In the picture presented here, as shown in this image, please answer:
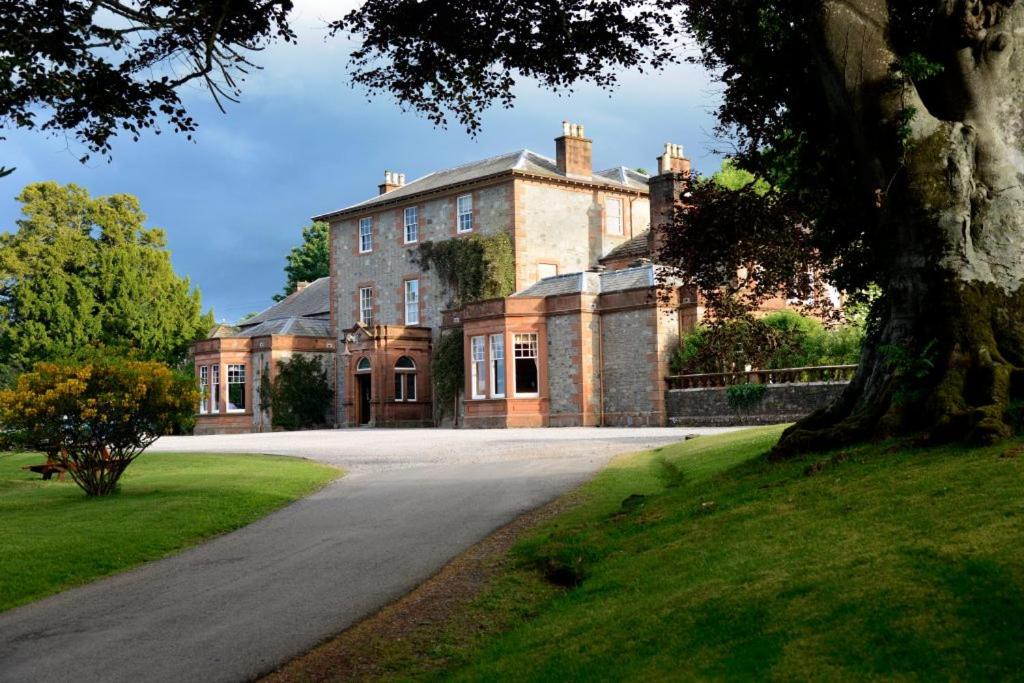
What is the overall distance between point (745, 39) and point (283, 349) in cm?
4020

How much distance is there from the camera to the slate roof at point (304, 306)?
5619cm

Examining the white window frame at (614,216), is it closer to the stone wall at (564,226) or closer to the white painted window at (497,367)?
the stone wall at (564,226)

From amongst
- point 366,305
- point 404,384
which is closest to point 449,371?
point 404,384

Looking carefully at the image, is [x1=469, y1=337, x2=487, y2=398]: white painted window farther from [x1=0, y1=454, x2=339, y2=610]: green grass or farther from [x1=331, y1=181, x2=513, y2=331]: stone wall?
[x1=0, y1=454, x2=339, y2=610]: green grass

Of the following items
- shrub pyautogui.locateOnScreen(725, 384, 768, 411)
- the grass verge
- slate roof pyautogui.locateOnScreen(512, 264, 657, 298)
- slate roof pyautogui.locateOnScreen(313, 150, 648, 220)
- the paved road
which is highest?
slate roof pyautogui.locateOnScreen(313, 150, 648, 220)

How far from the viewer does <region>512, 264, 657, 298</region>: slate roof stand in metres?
37.4

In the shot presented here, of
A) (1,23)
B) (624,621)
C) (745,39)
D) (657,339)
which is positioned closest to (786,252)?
(745,39)

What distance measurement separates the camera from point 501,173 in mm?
43719

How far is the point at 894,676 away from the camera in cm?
427

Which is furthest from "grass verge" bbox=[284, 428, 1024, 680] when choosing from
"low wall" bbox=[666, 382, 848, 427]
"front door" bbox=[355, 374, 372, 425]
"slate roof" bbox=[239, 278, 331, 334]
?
"slate roof" bbox=[239, 278, 331, 334]

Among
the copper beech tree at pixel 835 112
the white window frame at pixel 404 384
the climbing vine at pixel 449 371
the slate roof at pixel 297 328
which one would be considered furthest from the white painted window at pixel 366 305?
the copper beech tree at pixel 835 112

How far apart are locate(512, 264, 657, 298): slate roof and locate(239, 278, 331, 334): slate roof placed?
701 inches

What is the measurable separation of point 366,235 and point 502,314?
1392 centimetres

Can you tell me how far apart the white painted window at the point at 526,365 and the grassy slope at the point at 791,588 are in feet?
96.2
